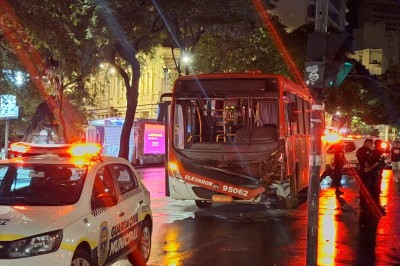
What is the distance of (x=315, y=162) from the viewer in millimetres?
7160

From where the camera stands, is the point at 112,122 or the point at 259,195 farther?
the point at 112,122

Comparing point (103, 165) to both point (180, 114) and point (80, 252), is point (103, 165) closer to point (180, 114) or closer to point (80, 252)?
point (80, 252)

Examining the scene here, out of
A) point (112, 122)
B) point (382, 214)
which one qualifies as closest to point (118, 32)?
point (382, 214)

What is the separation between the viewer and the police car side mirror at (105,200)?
6188 mm

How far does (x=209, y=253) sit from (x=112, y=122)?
28.6 metres

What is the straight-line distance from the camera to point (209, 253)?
8.61 m

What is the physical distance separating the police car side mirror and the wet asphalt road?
1631 mm

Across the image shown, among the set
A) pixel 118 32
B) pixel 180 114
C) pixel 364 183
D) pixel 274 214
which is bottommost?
pixel 274 214

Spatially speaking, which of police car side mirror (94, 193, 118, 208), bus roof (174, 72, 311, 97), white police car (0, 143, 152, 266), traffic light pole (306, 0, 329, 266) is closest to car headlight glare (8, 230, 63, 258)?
white police car (0, 143, 152, 266)

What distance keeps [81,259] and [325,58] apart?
4.03 metres

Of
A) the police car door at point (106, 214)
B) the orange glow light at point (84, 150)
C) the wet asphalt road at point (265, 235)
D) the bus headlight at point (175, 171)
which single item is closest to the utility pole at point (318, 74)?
the wet asphalt road at point (265, 235)

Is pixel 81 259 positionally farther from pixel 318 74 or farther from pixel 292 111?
pixel 292 111

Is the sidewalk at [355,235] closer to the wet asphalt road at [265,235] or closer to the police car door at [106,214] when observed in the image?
the wet asphalt road at [265,235]

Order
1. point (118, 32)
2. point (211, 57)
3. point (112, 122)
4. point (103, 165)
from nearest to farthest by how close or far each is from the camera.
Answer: point (103, 165), point (118, 32), point (211, 57), point (112, 122)
